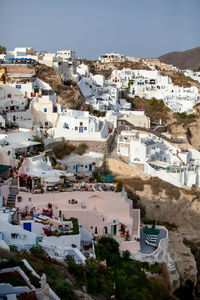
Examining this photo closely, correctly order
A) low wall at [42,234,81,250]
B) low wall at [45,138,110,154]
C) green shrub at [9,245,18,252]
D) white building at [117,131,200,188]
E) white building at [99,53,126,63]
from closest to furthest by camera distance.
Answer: green shrub at [9,245,18,252], low wall at [42,234,81,250], white building at [117,131,200,188], low wall at [45,138,110,154], white building at [99,53,126,63]

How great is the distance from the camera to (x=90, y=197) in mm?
19094

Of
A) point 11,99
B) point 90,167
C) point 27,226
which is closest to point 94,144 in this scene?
point 90,167

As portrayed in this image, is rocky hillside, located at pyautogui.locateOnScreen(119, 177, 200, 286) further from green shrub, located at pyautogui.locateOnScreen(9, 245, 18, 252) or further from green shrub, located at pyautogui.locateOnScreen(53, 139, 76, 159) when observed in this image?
green shrub, located at pyautogui.locateOnScreen(9, 245, 18, 252)

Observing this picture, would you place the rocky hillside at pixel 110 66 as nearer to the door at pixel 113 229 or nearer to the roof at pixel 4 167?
the roof at pixel 4 167

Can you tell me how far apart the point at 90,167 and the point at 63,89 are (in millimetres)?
9826

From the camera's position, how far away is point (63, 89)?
1329 inches

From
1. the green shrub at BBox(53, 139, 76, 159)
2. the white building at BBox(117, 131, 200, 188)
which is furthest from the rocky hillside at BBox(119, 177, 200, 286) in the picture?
the green shrub at BBox(53, 139, 76, 159)

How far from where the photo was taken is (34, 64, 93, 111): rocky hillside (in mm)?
31734

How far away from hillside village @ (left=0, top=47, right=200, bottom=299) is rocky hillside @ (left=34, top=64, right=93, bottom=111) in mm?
99

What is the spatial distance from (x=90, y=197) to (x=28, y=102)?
523 inches

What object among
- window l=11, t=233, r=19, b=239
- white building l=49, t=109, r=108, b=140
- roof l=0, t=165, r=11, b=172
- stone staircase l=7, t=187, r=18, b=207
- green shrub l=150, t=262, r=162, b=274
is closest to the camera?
window l=11, t=233, r=19, b=239

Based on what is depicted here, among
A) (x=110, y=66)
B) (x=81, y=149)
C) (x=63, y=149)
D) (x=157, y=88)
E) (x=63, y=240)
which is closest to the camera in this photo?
(x=63, y=240)

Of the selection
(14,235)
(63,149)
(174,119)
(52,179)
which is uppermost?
(174,119)

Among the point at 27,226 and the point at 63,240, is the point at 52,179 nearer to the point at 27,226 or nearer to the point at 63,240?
the point at 27,226
